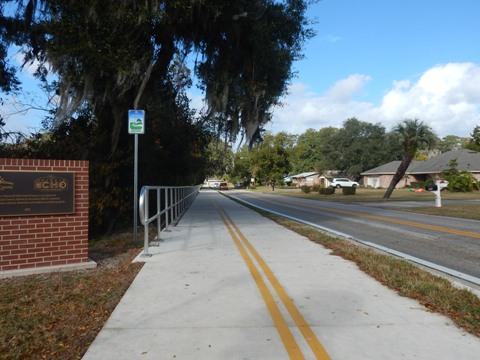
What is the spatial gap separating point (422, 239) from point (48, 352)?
9691 millimetres

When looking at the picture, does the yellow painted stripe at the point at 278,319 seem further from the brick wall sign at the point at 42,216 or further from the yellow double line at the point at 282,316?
the brick wall sign at the point at 42,216

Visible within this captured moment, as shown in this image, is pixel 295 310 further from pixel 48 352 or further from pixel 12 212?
pixel 12 212

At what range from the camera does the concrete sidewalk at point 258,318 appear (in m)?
3.62

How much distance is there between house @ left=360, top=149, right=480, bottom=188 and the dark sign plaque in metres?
46.6

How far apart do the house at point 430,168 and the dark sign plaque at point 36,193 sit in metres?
46.6

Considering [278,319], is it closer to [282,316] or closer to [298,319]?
[282,316]

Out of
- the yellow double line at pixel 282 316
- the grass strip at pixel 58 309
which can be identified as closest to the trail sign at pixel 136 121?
the grass strip at pixel 58 309

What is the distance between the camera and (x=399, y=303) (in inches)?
197

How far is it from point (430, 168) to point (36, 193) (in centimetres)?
5785

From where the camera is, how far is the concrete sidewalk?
3.62 meters

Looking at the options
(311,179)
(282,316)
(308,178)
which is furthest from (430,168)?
(282,316)

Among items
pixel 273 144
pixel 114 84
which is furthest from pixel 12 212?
pixel 273 144

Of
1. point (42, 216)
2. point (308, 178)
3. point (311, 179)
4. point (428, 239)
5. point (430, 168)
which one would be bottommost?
point (428, 239)

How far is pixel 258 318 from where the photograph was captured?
174 inches
